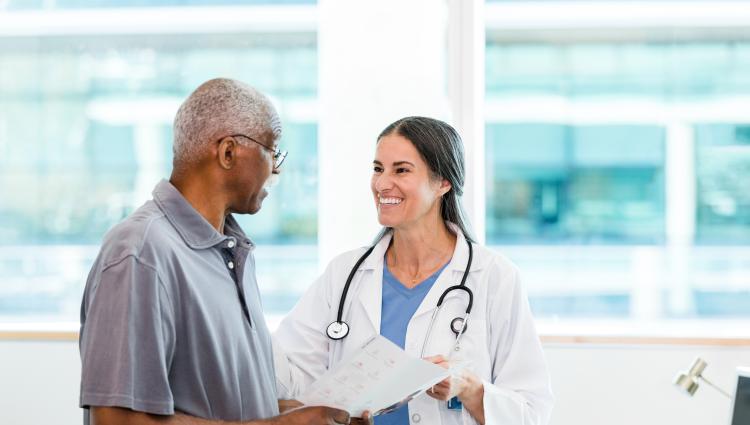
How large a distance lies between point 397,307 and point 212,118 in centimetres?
87

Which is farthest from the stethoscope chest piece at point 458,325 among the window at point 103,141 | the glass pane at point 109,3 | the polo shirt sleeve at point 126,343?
the glass pane at point 109,3

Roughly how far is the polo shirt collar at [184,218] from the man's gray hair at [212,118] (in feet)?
0.20

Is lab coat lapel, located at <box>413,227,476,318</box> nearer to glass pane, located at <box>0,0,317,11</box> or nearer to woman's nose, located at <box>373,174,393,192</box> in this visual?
woman's nose, located at <box>373,174,393,192</box>

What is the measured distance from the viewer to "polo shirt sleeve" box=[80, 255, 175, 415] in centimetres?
111

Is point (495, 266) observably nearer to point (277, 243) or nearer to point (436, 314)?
point (436, 314)

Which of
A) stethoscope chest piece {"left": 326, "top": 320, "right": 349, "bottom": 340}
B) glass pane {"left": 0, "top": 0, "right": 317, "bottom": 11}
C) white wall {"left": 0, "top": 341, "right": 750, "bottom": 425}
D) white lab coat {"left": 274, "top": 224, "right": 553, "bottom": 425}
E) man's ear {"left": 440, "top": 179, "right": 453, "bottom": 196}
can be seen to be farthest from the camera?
glass pane {"left": 0, "top": 0, "right": 317, "bottom": 11}

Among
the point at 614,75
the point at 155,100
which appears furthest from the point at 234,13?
the point at 614,75

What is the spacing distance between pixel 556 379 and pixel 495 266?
1.16m

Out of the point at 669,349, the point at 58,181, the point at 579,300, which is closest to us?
the point at 669,349

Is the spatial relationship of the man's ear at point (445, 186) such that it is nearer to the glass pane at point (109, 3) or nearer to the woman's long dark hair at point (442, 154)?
the woman's long dark hair at point (442, 154)

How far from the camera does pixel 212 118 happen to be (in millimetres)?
1319

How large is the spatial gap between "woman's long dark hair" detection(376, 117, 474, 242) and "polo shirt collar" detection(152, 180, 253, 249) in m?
0.89

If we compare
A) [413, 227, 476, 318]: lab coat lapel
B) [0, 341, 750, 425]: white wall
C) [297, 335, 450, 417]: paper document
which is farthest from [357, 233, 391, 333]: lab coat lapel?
[0, 341, 750, 425]: white wall

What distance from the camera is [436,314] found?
1.98 m
